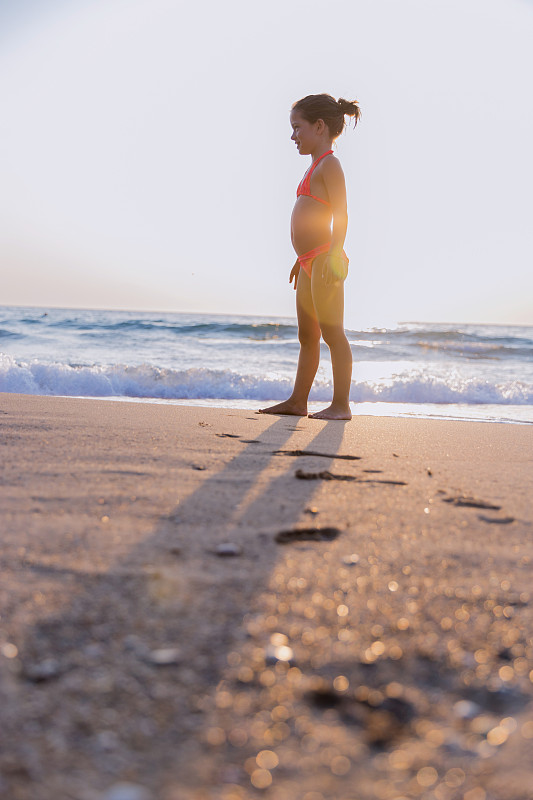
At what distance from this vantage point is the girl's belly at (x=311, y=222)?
349 centimetres

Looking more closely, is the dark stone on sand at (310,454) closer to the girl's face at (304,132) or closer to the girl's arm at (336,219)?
the girl's arm at (336,219)

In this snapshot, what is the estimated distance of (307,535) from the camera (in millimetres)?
1075

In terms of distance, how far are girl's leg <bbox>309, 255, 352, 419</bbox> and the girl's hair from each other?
0.83 metres

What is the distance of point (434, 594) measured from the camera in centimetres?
84

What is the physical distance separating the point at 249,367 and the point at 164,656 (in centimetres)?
933

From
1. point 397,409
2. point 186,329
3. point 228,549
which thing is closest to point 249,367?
point 397,409

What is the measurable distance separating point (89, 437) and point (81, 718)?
1.56m

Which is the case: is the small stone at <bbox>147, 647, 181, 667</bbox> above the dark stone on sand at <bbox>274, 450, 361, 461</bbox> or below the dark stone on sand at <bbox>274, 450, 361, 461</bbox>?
above

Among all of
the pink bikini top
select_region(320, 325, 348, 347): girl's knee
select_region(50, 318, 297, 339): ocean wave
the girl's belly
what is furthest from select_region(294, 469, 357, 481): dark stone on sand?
select_region(50, 318, 297, 339): ocean wave

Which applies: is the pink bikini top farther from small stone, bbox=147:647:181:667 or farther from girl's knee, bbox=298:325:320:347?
small stone, bbox=147:647:181:667

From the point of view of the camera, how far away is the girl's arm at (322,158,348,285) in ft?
10.9

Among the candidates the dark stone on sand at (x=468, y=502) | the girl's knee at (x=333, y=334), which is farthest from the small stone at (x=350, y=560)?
the girl's knee at (x=333, y=334)

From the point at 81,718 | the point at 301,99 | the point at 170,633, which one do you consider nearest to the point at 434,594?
the point at 170,633

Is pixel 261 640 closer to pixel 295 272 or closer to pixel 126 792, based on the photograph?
pixel 126 792
